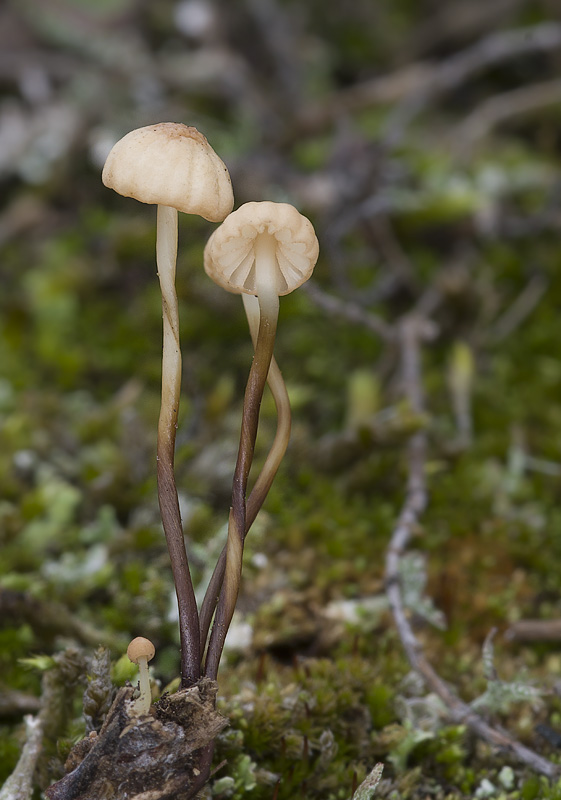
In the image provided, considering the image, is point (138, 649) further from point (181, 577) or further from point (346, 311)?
point (346, 311)

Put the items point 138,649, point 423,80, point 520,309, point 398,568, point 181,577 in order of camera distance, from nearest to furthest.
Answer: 1. point 138,649
2. point 181,577
3. point 398,568
4. point 520,309
5. point 423,80

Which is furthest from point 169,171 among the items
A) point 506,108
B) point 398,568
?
point 506,108

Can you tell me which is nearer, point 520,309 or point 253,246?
point 253,246

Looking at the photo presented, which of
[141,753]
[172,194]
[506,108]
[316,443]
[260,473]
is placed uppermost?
[506,108]

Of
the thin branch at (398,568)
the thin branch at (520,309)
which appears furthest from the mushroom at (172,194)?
the thin branch at (520,309)

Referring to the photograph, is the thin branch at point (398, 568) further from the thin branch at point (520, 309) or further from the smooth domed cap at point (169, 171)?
the smooth domed cap at point (169, 171)

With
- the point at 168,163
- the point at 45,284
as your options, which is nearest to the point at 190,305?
the point at 45,284

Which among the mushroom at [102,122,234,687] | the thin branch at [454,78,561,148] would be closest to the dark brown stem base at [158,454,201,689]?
the mushroom at [102,122,234,687]
